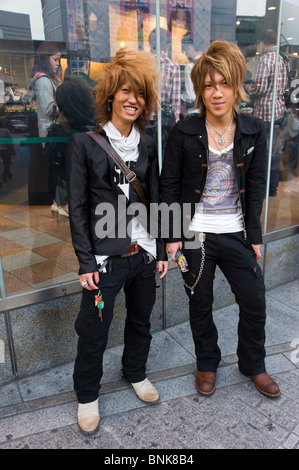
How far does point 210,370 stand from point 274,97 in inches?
111

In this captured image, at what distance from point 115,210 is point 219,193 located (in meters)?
0.68

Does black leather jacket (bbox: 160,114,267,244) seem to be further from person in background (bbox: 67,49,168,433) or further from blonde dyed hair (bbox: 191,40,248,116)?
blonde dyed hair (bbox: 191,40,248,116)

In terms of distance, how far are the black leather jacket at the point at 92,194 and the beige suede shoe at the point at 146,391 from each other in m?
1.01

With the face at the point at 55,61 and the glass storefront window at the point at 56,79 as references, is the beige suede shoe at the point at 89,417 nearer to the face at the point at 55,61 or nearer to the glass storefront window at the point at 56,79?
the glass storefront window at the point at 56,79

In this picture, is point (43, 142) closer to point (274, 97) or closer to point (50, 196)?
point (50, 196)

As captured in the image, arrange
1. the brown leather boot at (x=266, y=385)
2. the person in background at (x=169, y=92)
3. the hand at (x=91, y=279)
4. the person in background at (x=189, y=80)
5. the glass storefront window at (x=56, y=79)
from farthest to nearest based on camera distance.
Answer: the person in background at (x=189, y=80) → the person in background at (x=169, y=92) → the glass storefront window at (x=56, y=79) → the brown leather boot at (x=266, y=385) → the hand at (x=91, y=279)

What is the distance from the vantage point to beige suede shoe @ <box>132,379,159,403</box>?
262cm

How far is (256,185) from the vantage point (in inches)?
99.5

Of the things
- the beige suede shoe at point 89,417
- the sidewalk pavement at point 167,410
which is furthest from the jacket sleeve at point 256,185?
the beige suede shoe at point 89,417

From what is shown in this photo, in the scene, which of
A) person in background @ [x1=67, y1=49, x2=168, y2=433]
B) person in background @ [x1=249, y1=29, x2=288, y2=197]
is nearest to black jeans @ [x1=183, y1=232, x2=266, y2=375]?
person in background @ [x1=67, y1=49, x2=168, y2=433]

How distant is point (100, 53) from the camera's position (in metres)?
3.07

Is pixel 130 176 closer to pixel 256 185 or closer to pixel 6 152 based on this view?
pixel 256 185

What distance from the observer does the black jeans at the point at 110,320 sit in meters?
2.29
